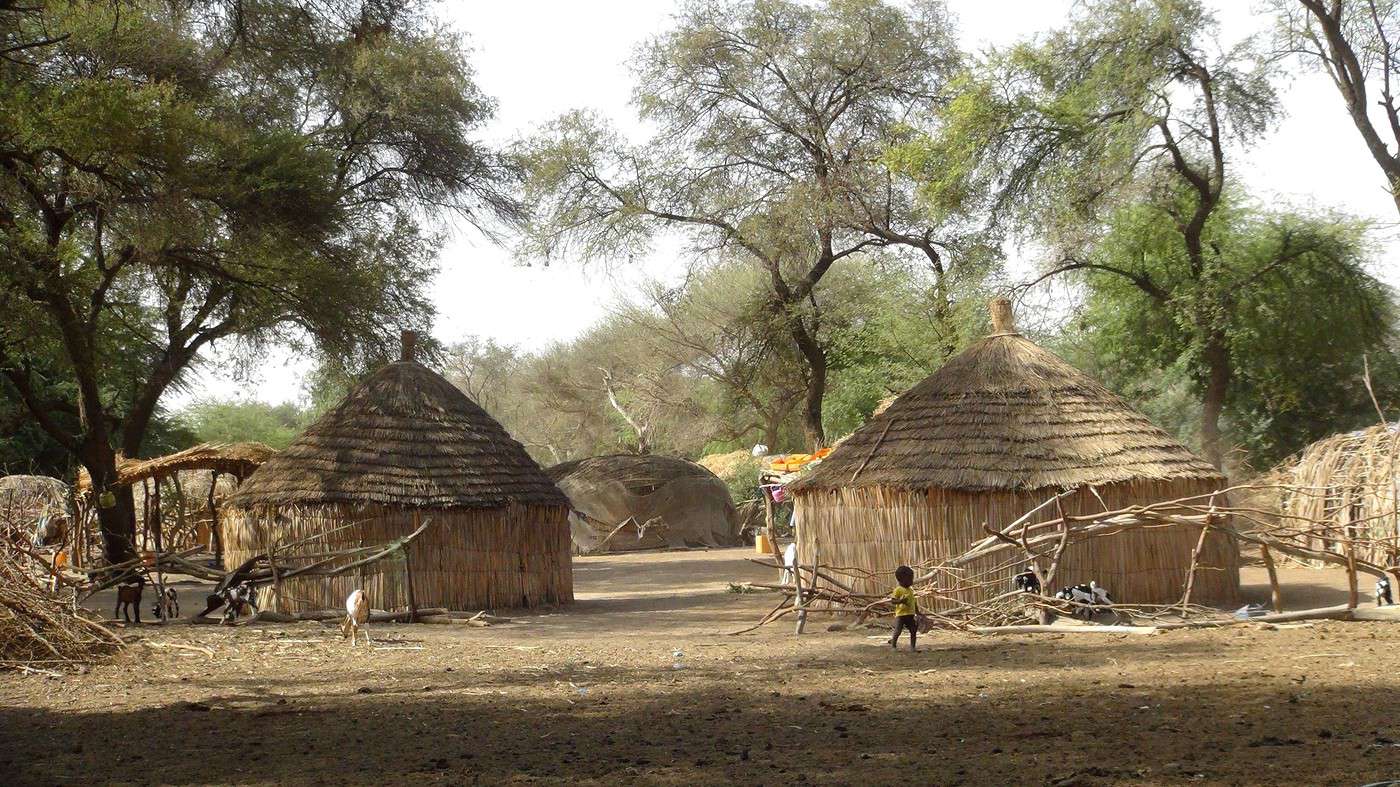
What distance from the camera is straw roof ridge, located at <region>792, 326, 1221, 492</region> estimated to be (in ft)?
40.2

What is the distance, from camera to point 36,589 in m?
9.43

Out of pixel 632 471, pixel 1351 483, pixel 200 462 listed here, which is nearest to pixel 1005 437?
pixel 1351 483

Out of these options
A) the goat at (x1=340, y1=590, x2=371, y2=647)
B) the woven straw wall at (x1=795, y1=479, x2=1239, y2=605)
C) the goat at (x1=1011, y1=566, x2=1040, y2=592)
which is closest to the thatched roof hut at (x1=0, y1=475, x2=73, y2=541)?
the goat at (x1=340, y1=590, x2=371, y2=647)

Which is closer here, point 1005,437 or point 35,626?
point 35,626

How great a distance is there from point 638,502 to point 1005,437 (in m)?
15.0

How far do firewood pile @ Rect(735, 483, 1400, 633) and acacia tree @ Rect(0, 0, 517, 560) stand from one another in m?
6.43

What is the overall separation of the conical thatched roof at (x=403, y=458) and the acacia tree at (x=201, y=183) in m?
2.26

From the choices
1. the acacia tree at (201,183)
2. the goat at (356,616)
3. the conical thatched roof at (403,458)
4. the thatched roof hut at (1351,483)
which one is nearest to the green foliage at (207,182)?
the acacia tree at (201,183)

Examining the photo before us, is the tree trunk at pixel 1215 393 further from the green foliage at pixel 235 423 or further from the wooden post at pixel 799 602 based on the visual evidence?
the green foliage at pixel 235 423

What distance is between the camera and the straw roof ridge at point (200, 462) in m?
19.5

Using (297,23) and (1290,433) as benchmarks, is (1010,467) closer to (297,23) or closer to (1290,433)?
(297,23)

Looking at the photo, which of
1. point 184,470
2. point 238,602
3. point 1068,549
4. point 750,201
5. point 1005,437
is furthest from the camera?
point 750,201

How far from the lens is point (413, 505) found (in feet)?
45.6

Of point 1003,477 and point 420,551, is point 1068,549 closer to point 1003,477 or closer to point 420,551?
point 1003,477
